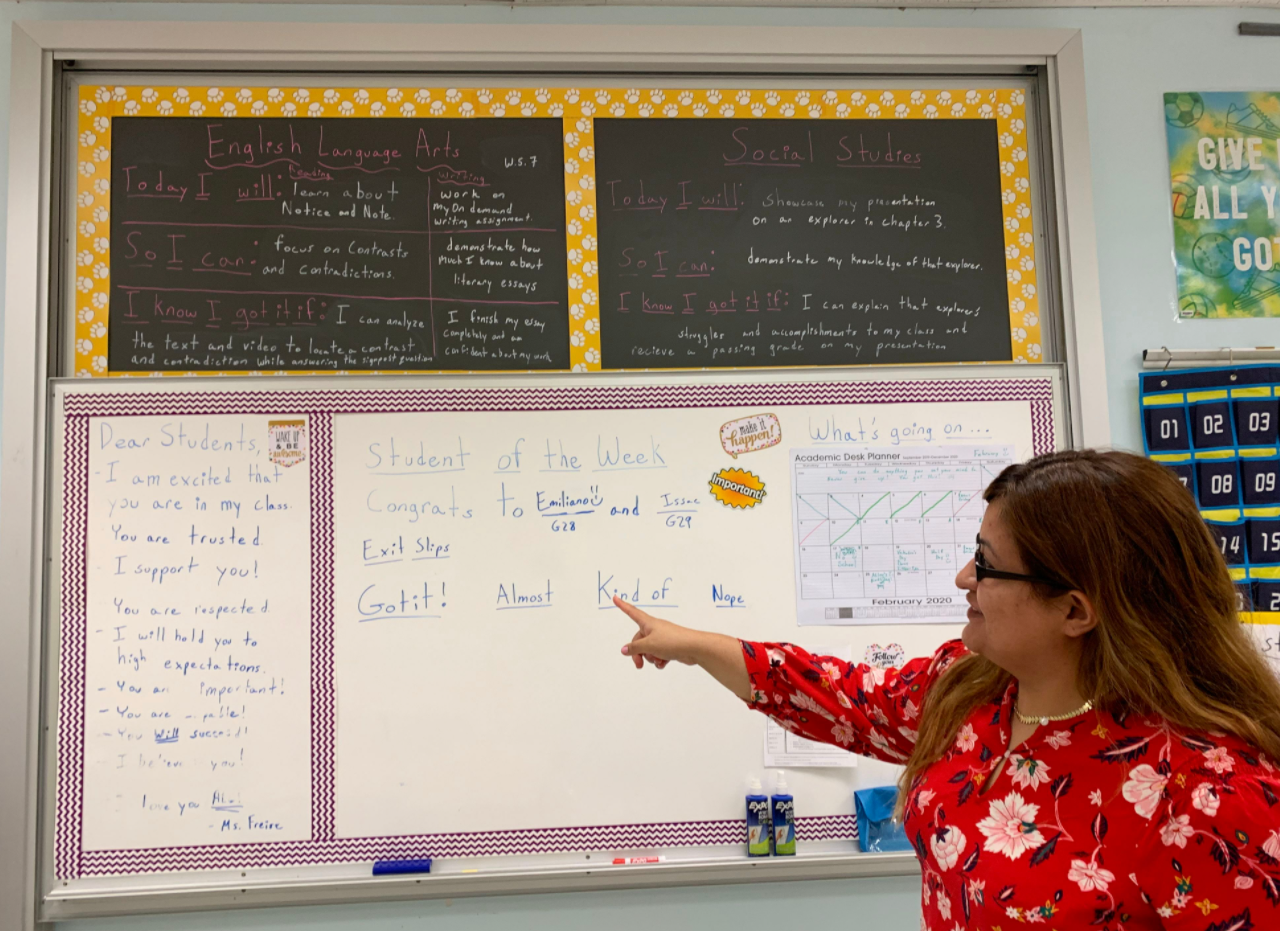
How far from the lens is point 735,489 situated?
7.42 feet

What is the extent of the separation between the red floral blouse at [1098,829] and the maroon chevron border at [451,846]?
0.97 meters

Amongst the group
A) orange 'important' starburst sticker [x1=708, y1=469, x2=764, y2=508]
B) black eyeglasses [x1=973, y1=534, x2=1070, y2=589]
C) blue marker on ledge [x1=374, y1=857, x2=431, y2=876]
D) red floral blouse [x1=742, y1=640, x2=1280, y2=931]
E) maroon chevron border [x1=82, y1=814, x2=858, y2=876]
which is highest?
orange 'important' starburst sticker [x1=708, y1=469, x2=764, y2=508]

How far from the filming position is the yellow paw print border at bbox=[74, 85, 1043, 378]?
2232 mm

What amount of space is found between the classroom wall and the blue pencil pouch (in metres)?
0.11

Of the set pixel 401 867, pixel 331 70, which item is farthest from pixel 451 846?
pixel 331 70

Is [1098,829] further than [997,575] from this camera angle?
No

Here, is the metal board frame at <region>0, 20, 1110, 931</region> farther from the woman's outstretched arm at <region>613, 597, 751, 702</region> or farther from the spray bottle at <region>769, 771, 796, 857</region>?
the woman's outstretched arm at <region>613, 597, 751, 702</region>

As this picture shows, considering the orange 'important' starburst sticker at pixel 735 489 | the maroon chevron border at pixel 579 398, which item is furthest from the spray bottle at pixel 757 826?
the maroon chevron border at pixel 579 398

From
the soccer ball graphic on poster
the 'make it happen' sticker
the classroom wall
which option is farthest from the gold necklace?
the soccer ball graphic on poster

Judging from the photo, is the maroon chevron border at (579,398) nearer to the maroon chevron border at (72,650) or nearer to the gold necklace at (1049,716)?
the maroon chevron border at (72,650)

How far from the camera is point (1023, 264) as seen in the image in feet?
7.91

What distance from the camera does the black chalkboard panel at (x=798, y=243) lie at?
2324mm

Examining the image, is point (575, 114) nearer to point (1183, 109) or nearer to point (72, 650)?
point (1183, 109)

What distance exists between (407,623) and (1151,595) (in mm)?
1625
